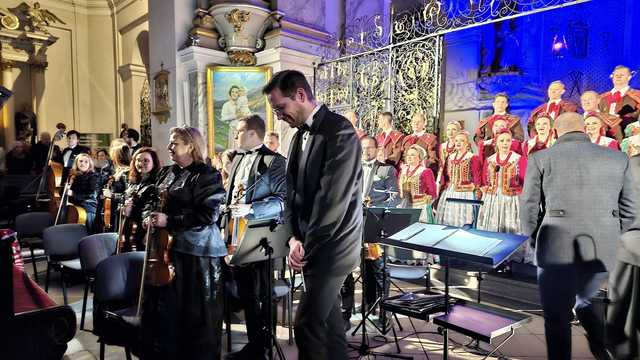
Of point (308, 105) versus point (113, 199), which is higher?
point (308, 105)

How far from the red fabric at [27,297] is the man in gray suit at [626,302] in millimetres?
3295

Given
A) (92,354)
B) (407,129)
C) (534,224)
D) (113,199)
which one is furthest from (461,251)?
(407,129)

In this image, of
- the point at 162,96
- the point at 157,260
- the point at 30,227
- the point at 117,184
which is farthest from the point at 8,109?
the point at 157,260

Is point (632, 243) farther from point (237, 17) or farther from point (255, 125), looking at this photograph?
point (237, 17)

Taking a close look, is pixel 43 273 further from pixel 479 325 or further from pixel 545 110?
pixel 545 110

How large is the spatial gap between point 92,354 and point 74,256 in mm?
1292

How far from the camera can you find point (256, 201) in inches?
123

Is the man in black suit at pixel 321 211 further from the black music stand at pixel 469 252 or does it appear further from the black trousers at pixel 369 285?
the black trousers at pixel 369 285

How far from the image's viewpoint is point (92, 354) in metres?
3.41

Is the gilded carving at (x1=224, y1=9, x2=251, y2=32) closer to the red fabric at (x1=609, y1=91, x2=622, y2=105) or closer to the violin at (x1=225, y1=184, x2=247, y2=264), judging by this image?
the violin at (x1=225, y1=184, x2=247, y2=264)

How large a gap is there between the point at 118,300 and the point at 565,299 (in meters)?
3.12

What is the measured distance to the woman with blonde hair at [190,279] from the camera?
2725mm

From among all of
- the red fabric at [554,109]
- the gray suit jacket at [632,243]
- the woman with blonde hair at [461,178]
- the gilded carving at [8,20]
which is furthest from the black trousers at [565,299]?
the gilded carving at [8,20]

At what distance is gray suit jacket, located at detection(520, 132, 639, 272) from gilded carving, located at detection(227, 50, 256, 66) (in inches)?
254
